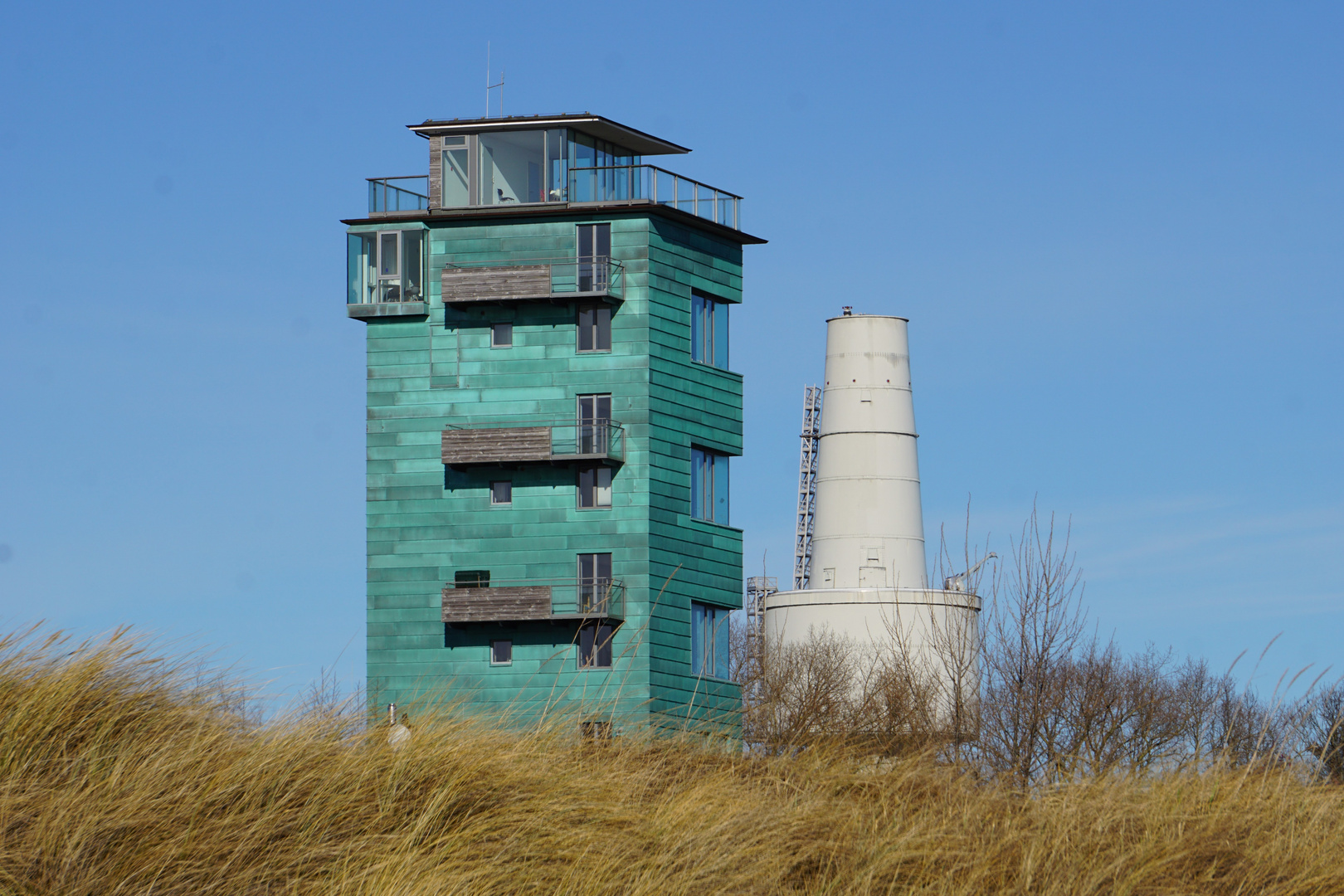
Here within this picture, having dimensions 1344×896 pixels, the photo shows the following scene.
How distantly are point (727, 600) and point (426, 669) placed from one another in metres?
9.36

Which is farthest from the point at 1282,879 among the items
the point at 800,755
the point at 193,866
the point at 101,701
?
the point at 101,701

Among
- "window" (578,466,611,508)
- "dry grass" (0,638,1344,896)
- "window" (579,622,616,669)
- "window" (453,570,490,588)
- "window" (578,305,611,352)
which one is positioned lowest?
"window" (579,622,616,669)

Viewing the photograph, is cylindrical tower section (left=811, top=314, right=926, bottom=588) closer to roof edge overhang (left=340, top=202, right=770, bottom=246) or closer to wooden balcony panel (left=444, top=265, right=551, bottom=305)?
roof edge overhang (left=340, top=202, right=770, bottom=246)

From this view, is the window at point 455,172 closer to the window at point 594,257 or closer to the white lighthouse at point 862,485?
the window at point 594,257

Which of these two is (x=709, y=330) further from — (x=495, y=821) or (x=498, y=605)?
(x=495, y=821)

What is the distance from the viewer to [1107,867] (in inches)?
488

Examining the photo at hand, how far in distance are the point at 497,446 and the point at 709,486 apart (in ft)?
22.2

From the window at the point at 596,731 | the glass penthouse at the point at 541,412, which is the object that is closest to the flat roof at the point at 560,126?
the glass penthouse at the point at 541,412

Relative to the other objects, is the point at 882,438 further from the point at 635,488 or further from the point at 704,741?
the point at 704,741

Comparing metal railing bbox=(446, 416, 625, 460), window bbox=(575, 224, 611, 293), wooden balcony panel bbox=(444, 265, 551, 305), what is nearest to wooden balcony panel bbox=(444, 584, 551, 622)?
metal railing bbox=(446, 416, 625, 460)

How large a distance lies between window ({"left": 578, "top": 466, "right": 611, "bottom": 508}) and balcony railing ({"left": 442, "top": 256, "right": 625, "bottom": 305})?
17.0 ft

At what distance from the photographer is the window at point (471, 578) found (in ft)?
181

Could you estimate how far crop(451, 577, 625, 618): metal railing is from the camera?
53969mm

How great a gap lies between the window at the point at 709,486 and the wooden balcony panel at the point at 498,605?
5.37 m
